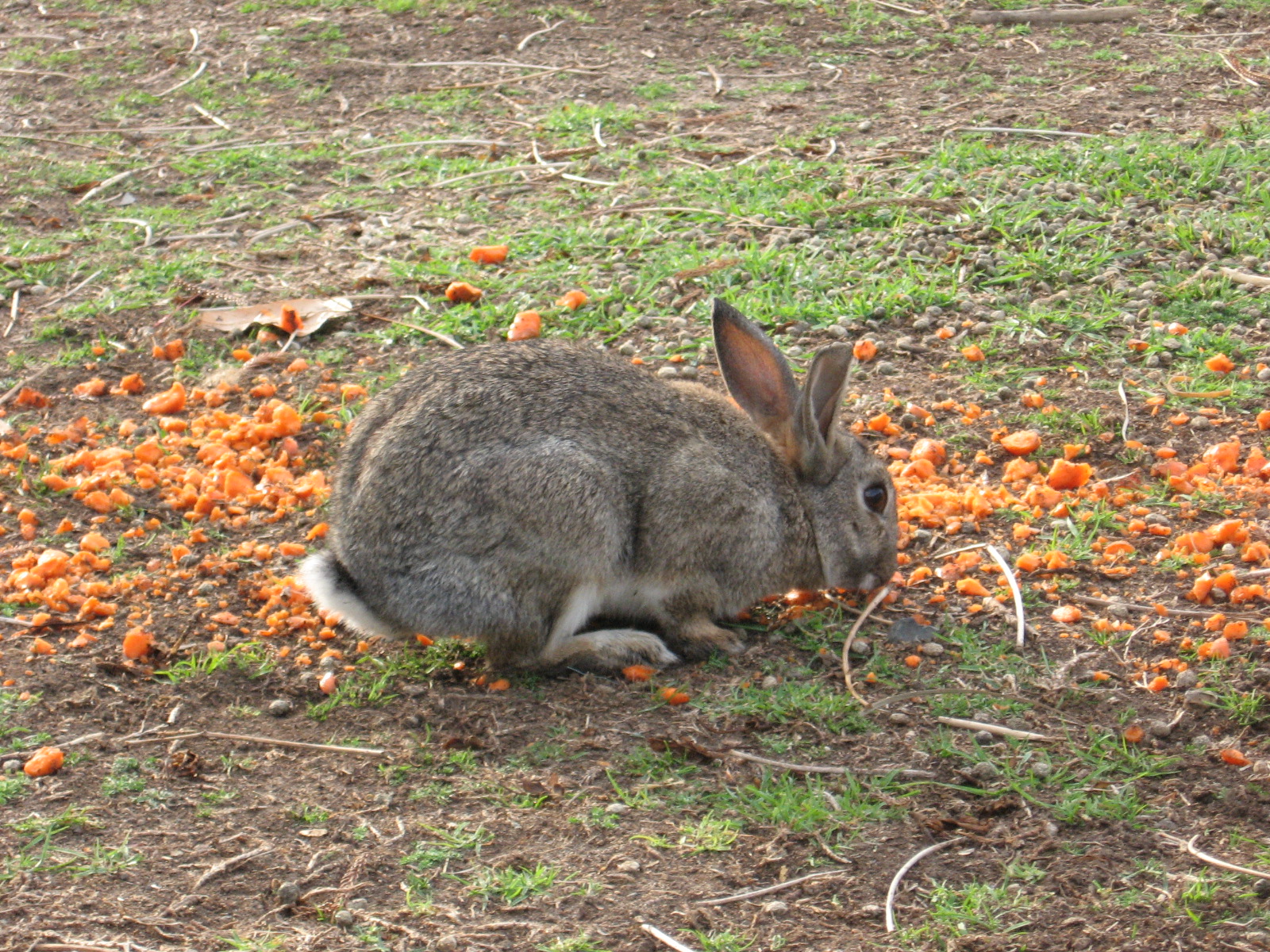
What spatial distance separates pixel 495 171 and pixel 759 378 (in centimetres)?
379

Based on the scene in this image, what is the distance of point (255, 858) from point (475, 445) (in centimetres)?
144

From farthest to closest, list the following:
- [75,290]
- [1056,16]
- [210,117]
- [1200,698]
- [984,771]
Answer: [1056,16]
[210,117]
[75,290]
[1200,698]
[984,771]

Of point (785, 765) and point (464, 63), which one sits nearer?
point (785, 765)

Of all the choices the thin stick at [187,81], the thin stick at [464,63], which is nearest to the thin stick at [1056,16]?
the thin stick at [464,63]

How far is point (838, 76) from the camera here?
372 inches

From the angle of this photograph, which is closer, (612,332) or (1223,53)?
(612,332)

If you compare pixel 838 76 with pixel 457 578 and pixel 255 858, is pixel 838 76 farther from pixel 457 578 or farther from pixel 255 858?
pixel 255 858

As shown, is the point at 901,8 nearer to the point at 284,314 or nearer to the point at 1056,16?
the point at 1056,16

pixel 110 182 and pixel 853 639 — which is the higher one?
pixel 110 182

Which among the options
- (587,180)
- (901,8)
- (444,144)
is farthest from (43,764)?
(901,8)

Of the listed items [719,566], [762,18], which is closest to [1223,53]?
[762,18]

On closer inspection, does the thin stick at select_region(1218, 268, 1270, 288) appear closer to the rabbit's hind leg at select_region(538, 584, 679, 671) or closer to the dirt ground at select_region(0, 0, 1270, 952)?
the dirt ground at select_region(0, 0, 1270, 952)

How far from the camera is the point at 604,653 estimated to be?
4.66 m

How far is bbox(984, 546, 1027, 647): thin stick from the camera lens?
455 centimetres
